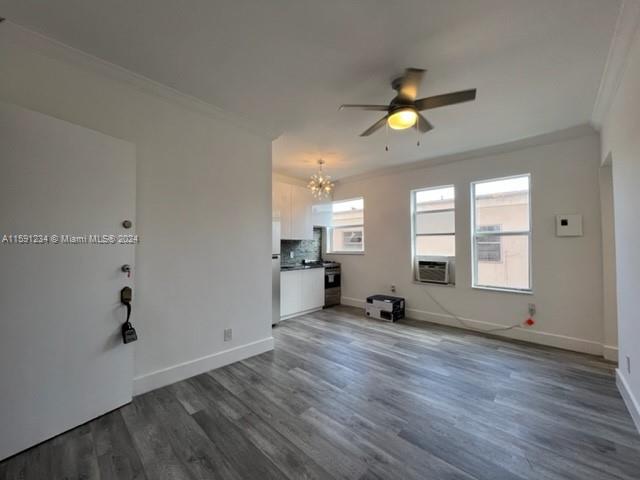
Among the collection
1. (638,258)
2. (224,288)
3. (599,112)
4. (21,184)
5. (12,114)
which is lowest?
(224,288)

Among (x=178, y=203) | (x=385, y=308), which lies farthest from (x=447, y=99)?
(x=385, y=308)

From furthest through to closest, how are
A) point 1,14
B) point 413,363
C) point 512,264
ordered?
point 512,264 → point 413,363 → point 1,14

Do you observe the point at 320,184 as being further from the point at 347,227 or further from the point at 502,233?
the point at 502,233

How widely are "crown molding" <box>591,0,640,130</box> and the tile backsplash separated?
4534 millimetres

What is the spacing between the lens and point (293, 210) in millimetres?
4930

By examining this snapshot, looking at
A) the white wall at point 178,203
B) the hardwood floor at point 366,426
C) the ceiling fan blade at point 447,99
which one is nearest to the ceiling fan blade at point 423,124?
the ceiling fan blade at point 447,99

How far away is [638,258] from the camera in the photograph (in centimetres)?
174

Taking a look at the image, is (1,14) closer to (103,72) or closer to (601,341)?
(103,72)

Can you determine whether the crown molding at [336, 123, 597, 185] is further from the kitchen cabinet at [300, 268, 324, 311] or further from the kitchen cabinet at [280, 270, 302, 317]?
the kitchen cabinet at [280, 270, 302, 317]

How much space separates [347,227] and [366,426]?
13.6 ft

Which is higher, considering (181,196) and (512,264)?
(181,196)

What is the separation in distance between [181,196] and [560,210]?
14.2ft

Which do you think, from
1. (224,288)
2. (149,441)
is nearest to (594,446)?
(149,441)

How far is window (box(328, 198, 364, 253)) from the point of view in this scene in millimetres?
5484
